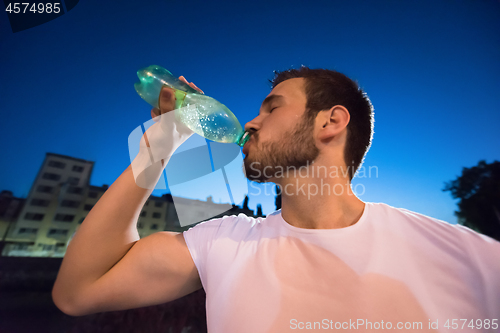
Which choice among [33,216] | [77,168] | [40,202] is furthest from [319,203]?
[40,202]

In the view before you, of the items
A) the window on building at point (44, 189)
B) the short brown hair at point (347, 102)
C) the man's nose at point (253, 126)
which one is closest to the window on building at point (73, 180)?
the window on building at point (44, 189)

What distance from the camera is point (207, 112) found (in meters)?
1.28

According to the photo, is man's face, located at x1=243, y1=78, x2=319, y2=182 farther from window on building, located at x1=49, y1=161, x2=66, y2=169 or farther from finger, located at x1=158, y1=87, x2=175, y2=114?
window on building, located at x1=49, y1=161, x2=66, y2=169

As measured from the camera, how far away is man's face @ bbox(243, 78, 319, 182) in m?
0.91

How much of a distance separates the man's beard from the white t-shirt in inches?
11.8

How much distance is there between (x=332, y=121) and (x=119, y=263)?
4.05 ft

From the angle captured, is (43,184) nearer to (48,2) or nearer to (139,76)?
(48,2)

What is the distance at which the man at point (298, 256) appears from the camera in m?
0.66

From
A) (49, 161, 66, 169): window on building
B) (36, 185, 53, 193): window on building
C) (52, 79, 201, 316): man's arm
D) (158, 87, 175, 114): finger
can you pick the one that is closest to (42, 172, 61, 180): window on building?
(49, 161, 66, 169): window on building

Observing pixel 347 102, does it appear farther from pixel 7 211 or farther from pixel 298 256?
pixel 7 211

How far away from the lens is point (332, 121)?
102 centimetres

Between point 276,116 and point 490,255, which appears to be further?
point 276,116

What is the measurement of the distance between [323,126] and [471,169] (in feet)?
42.8

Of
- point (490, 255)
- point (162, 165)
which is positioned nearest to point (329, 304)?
point (490, 255)
